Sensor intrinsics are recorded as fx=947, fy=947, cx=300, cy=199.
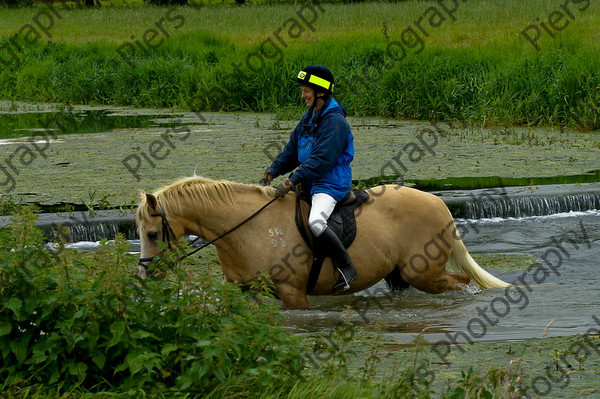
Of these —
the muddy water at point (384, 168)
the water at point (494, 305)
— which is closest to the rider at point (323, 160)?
the water at point (494, 305)

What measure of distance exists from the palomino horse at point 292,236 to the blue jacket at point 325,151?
12.3 inches

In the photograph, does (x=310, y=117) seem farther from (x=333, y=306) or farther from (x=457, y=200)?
(x=457, y=200)

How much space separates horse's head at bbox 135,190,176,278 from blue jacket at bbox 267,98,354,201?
995 mm

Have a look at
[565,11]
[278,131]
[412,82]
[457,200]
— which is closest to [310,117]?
[457,200]

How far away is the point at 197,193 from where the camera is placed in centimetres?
678

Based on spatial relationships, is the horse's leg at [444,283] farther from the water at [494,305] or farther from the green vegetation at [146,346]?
the green vegetation at [146,346]

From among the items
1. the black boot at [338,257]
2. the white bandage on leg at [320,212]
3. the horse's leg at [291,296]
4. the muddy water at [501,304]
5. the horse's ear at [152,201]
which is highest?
the horse's ear at [152,201]

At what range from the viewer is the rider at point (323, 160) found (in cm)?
680

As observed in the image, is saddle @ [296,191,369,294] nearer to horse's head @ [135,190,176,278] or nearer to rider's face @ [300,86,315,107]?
rider's face @ [300,86,315,107]

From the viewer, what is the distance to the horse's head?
253 inches

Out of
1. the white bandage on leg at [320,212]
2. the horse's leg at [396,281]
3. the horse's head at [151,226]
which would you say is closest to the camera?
the horse's head at [151,226]

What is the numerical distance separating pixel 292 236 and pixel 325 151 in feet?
2.28

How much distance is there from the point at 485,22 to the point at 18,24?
1904 centimetres

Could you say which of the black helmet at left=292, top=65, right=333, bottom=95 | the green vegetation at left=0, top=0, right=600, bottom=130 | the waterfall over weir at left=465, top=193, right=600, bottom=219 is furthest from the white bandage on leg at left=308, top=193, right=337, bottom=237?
the green vegetation at left=0, top=0, right=600, bottom=130
